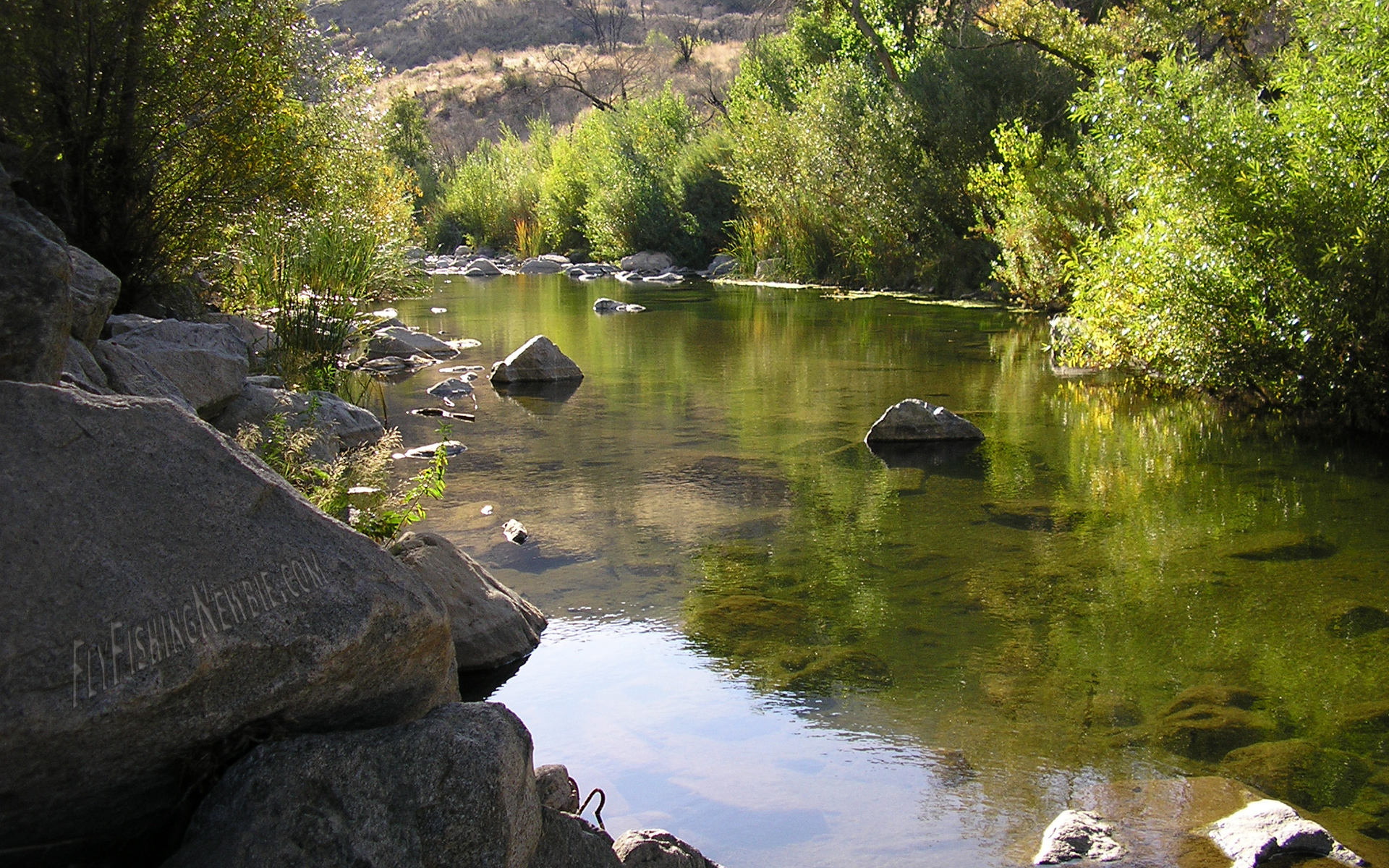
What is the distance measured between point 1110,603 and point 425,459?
4751 mm

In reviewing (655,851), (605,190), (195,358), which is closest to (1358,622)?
(655,851)

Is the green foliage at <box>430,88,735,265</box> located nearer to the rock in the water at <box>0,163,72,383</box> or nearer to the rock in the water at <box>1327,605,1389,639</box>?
the rock in the water at <box>1327,605,1389,639</box>

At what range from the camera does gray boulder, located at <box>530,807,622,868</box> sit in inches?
109

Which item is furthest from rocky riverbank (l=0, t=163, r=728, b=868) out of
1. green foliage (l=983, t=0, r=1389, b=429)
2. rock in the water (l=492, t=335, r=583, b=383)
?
rock in the water (l=492, t=335, r=583, b=383)

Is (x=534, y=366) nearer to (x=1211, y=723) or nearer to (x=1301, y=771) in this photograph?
(x=1211, y=723)

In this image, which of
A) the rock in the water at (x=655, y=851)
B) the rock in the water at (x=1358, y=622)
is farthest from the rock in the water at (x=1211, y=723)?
the rock in the water at (x=655, y=851)

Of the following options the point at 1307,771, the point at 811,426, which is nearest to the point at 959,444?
the point at 811,426

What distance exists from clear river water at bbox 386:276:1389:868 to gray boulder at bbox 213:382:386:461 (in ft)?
1.72

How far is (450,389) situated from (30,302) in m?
8.14

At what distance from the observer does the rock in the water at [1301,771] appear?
3643 mm

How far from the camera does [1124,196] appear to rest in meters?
12.2

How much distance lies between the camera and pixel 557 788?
10.6 feet

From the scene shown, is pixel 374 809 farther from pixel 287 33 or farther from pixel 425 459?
pixel 287 33

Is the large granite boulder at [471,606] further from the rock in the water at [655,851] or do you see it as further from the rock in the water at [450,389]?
the rock in the water at [450,389]
